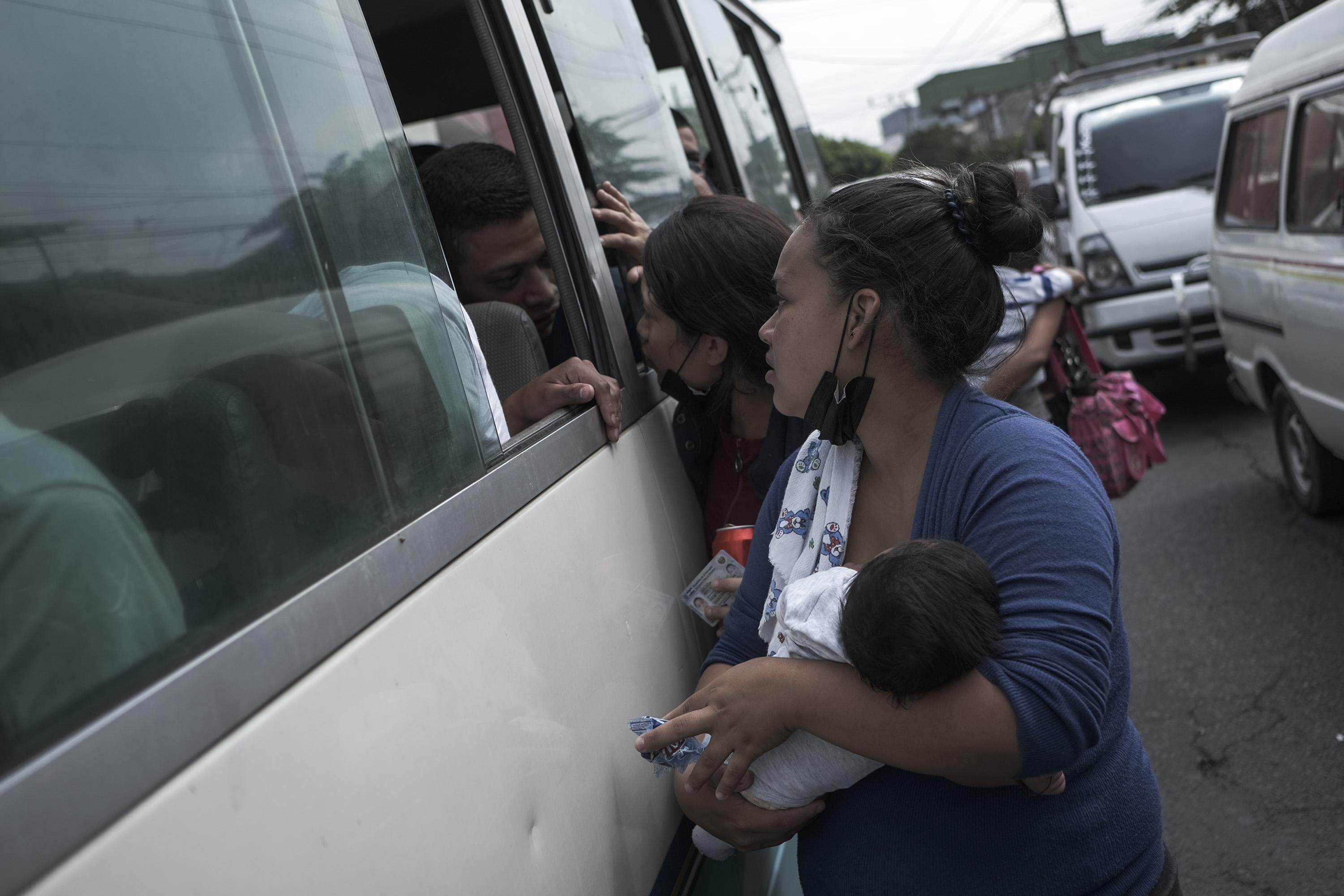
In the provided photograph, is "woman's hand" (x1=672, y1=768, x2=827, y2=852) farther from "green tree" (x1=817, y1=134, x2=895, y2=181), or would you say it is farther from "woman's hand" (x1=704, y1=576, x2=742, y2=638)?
"green tree" (x1=817, y1=134, x2=895, y2=181)

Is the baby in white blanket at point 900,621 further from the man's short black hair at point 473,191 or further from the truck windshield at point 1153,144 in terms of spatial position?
the truck windshield at point 1153,144

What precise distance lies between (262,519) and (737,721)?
72 centimetres

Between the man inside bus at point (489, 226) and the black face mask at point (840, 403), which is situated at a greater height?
the man inside bus at point (489, 226)

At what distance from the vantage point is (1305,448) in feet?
17.3

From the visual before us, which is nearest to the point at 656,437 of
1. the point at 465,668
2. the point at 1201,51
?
the point at 465,668

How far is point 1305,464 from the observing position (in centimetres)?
537

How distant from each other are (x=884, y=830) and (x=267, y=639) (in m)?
0.96

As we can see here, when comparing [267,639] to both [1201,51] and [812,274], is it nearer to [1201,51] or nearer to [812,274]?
→ [812,274]

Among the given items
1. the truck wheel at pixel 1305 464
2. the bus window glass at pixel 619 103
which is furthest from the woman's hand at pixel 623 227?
the truck wheel at pixel 1305 464

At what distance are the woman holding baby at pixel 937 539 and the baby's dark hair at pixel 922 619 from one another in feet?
0.11

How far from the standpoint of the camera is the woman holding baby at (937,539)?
1.39 m

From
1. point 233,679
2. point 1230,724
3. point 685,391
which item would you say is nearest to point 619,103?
point 685,391

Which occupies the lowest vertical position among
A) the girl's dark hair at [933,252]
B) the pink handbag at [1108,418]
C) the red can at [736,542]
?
the pink handbag at [1108,418]

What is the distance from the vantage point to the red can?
223 cm
